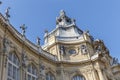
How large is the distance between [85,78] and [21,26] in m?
9.80

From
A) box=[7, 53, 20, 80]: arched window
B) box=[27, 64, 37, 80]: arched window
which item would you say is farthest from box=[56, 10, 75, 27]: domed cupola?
box=[7, 53, 20, 80]: arched window

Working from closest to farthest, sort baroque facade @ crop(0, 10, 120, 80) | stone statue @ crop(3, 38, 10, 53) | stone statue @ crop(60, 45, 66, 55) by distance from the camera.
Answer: stone statue @ crop(3, 38, 10, 53) → baroque facade @ crop(0, 10, 120, 80) → stone statue @ crop(60, 45, 66, 55)

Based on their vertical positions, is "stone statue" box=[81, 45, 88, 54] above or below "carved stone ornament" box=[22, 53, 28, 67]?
above

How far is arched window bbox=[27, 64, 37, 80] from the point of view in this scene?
2564 cm

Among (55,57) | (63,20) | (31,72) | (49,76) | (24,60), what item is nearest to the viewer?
(24,60)

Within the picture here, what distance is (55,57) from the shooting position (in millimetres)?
30938

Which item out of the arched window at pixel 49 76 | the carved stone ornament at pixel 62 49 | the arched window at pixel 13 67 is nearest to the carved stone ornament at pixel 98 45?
the carved stone ornament at pixel 62 49

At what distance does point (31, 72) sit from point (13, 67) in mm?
2884

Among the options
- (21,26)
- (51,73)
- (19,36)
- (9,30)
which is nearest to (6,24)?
(9,30)

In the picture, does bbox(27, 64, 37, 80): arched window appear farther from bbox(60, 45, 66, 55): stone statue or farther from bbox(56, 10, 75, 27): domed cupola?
bbox(56, 10, 75, 27): domed cupola

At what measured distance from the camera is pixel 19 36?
1027 inches

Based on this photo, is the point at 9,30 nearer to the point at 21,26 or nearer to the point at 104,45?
the point at 21,26

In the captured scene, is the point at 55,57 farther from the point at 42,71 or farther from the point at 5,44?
the point at 5,44

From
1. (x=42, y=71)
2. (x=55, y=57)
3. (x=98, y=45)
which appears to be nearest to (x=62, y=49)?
(x=55, y=57)
